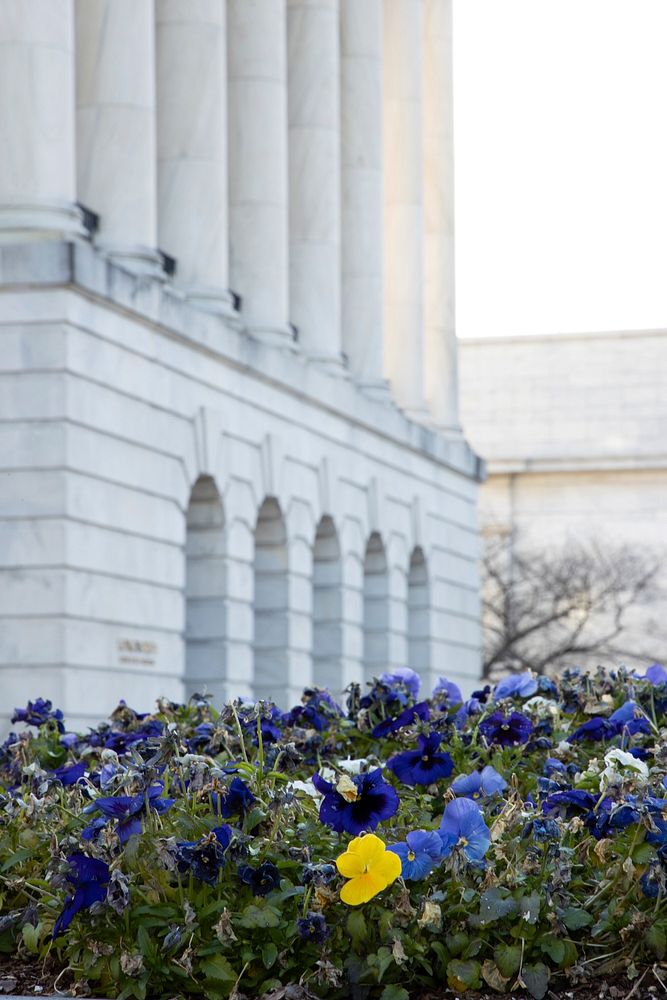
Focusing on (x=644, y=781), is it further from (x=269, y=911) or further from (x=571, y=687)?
(x=571, y=687)

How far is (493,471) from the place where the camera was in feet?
285

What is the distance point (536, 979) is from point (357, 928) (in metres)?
0.71

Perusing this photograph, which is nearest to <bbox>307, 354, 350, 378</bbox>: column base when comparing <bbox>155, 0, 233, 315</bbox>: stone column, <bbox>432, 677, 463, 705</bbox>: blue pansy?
<bbox>155, 0, 233, 315</bbox>: stone column

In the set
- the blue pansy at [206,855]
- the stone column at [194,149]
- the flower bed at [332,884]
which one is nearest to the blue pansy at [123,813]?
the flower bed at [332,884]

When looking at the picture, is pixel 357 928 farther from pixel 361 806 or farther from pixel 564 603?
pixel 564 603

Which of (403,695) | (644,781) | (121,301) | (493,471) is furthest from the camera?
(493,471)

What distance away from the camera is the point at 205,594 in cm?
3909

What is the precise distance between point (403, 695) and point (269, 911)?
3650 mm

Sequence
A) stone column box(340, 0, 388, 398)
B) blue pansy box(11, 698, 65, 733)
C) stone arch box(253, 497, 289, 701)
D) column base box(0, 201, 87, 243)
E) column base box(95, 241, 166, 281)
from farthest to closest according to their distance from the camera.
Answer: stone column box(340, 0, 388, 398) → stone arch box(253, 497, 289, 701) → column base box(95, 241, 166, 281) → column base box(0, 201, 87, 243) → blue pansy box(11, 698, 65, 733)

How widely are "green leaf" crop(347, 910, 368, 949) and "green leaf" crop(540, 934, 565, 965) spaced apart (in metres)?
0.69

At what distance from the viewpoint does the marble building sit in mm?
30547

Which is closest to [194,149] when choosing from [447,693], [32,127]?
[32,127]

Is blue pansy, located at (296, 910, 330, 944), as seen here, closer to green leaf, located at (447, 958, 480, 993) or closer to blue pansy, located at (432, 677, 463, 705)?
green leaf, located at (447, 958, 480, 993)

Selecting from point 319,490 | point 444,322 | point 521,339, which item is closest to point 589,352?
point 521,339
